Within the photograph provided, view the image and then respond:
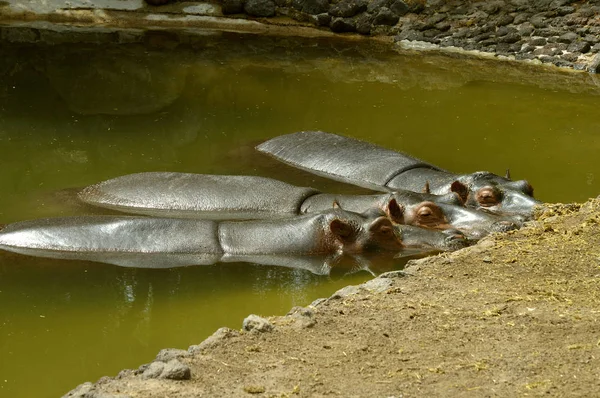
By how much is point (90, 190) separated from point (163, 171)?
0.81 m

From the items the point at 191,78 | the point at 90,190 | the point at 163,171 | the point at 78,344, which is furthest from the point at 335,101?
the point at 78,344

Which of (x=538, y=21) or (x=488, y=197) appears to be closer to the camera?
(x=488, y=197)

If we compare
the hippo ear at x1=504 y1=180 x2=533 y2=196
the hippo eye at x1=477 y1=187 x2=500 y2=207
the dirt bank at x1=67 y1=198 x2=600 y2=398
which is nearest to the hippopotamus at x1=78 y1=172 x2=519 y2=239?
the hippo eye at x1=477 y1=187 x2=500 y2=207

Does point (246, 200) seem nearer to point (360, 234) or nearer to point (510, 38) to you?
point (360, 234)

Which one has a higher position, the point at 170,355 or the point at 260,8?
the point at 170,355

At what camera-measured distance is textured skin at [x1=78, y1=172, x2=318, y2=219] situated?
23.9 feet

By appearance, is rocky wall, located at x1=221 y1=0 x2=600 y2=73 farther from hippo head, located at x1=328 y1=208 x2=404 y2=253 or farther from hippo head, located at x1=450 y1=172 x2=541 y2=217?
hippo head, located at x1=328 y1=208 x2=404 y2=253

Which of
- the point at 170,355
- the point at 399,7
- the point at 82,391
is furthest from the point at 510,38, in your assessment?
the point at 82,391

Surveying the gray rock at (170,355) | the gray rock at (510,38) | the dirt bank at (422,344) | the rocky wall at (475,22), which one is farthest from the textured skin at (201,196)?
the gray rock at (510,38)

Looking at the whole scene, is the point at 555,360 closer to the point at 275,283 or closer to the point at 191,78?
the point at 275,283

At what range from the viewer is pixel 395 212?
6895mm

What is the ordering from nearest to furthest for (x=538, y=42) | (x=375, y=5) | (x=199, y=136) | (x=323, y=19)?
(x=199, y=136) → (x=538, y=42) → (x=375, y=5) → (x=323, y=19)

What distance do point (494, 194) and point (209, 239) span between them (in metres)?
2.29

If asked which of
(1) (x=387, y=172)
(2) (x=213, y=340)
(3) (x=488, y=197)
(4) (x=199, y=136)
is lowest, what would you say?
(4) (x=199, y=136)
